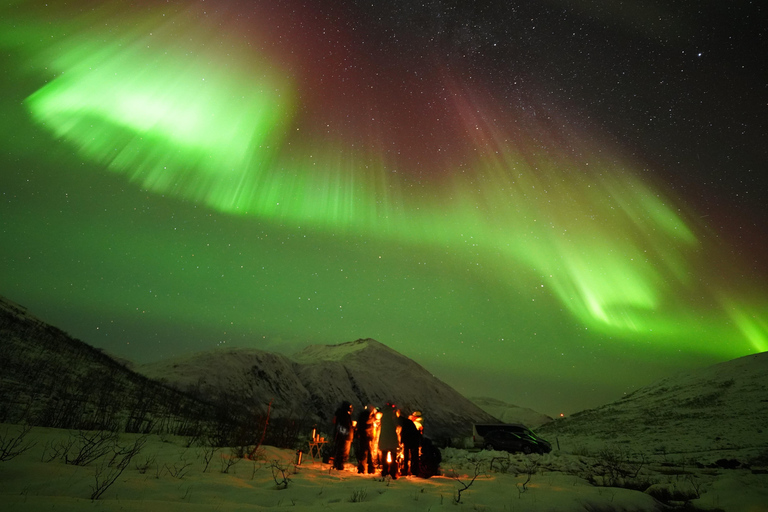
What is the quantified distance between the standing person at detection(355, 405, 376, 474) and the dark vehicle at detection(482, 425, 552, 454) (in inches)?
599

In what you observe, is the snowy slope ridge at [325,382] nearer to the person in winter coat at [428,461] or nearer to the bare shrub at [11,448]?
the person in winter coat at [428,461]

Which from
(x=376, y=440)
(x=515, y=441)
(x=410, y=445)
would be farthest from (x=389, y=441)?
(x=515, y=441)

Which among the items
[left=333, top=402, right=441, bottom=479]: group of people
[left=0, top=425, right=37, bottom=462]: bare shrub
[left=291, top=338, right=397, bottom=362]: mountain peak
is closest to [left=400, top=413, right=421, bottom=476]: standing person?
[left=333, top=402, right=441, bottom=479]: group of people

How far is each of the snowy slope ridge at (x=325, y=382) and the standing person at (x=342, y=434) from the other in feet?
210

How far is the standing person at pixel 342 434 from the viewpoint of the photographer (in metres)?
11.0

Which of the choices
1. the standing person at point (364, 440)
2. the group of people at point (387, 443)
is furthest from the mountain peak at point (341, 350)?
the standing person at point (364, 440)

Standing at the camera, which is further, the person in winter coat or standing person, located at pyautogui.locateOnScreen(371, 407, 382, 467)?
standing person, located at pyautogui.locateOnScreen(371, 407, 382, 467)

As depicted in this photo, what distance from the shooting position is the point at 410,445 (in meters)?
10.3

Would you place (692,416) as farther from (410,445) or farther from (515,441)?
(410,445)

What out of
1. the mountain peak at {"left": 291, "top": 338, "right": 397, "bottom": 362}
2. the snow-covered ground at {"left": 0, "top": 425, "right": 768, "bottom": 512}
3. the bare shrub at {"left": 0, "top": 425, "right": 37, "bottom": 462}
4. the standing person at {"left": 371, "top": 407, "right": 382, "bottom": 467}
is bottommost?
the snow-covered ground at {"left": 0, "top": 425, "right": 768, "bottom": 512}

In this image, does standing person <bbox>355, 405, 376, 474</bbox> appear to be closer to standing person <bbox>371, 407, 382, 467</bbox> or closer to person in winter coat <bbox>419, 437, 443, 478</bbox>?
standing person <bbox>371, 407, 382, 467</bbox>

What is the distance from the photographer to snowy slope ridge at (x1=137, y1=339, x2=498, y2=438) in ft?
315

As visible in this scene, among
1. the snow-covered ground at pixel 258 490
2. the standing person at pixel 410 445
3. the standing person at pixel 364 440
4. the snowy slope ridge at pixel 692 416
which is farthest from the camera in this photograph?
the snowy slope ridge at pixel 692 416

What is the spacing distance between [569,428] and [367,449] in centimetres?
4455
